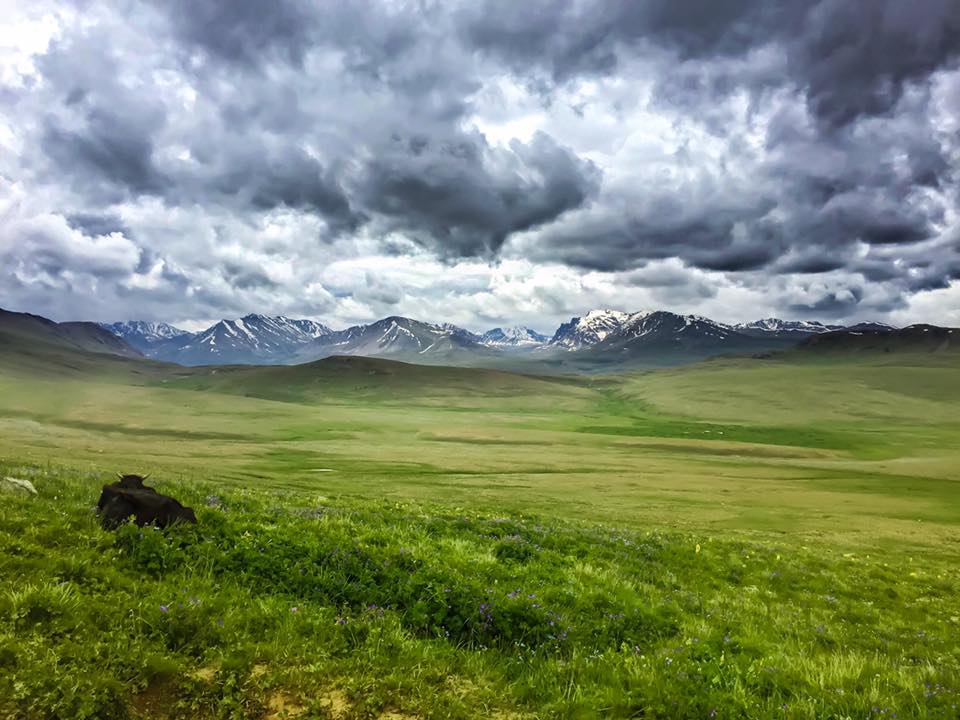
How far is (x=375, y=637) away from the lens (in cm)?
822

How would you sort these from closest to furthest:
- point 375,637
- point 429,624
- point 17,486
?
point 375,637 < point 429,624 < point 17,486

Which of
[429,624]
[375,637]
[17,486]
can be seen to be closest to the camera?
[375,637]

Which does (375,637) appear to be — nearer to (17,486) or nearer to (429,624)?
(429,624)

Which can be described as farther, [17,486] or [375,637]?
[17,486]

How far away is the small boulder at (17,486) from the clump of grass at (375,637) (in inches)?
22.1

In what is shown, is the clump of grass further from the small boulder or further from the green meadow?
the small boulder

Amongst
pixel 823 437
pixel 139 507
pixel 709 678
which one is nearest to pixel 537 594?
pixel 709 678

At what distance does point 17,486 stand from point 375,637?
37.8 feet

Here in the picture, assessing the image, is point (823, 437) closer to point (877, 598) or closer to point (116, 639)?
point (877, 598)

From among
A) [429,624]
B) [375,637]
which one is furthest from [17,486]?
[429,624]

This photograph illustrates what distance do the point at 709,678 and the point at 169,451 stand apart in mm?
102856

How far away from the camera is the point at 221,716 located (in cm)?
625

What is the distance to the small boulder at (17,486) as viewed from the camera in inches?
521

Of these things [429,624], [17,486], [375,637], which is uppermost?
[17,486]
